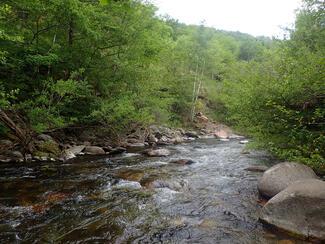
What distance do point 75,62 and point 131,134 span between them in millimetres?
6882

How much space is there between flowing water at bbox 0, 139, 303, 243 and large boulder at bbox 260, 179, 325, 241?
1.01 feet

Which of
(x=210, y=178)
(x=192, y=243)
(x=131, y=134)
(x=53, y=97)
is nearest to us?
(x=192, y=243)

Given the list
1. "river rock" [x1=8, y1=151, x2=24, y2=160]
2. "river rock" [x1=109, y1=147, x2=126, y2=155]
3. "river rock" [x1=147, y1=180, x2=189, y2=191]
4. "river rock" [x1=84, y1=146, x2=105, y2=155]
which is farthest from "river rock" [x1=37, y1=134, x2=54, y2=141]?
"river rock" [x1=147, y1=180, x2=189, y2=191]

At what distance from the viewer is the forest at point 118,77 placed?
9.16 m

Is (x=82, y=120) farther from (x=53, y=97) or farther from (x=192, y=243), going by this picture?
(x=192, y=243)

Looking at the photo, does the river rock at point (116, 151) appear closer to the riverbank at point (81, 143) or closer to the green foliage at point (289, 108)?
the riverbank at point (81, 143)

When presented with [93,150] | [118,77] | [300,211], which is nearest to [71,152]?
[93,150]

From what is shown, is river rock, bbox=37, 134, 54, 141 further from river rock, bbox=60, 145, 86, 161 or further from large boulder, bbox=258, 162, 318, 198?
large boulder, bbox=258, 162, 318, 198

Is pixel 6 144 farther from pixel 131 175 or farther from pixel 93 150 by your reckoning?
pixel 131 175

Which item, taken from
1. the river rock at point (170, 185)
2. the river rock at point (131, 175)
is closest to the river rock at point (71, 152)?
the river rock at point (131, 175)

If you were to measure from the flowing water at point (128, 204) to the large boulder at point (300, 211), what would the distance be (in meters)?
0.31

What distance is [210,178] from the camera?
10.6 m

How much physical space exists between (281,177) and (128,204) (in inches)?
166

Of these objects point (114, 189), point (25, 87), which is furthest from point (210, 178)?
point (25, 87)
